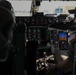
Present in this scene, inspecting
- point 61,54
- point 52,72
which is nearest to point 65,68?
point 52,72

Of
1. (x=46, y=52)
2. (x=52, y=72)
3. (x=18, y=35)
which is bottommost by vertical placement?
(x=46, y=52)

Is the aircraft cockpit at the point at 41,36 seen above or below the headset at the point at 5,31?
below

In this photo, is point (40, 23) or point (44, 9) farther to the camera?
point (44, 9)

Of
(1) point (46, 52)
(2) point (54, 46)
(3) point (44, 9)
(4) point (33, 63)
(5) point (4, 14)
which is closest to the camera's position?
(5) point (4, 14)

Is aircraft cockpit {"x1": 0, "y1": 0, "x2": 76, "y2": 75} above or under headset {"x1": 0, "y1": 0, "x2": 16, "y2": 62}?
under

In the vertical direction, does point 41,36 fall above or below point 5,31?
below

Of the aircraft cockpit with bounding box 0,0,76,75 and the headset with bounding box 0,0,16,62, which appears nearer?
the headset with bounding box 0,0,16,62

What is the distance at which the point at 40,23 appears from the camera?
12.3ft

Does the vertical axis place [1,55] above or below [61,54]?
above

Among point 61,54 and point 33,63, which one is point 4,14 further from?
point 61,54

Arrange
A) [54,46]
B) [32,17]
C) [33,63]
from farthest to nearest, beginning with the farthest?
[32,17] → [54,46] → [33,63]

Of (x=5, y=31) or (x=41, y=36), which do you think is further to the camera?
(x=41, y=36)

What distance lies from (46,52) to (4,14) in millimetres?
2656

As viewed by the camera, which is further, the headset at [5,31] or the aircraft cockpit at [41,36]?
the aircraft cockpit at [41,36]
